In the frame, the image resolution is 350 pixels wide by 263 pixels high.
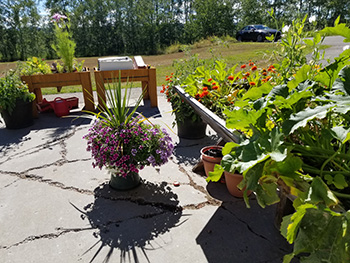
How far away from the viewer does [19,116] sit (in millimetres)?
3803

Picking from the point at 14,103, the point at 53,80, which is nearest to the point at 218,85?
the point at 14,103

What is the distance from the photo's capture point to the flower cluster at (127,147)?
2.05 metres

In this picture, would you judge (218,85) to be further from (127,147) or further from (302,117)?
(302,117)

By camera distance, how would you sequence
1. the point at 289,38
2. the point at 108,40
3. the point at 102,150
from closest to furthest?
1. the point at 289,38
2. the point at 102,150
3. the point at 108,40

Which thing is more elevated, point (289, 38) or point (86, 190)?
point (289, 38)

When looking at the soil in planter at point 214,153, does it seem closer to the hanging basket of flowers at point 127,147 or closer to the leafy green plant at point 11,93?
the hanging basket of flowers at point 127,147

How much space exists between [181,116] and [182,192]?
1.14 metres

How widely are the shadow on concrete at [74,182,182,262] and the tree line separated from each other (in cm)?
1656

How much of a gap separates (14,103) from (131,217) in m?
2.71

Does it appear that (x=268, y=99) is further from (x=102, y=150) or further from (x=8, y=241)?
(x=8, y=241)

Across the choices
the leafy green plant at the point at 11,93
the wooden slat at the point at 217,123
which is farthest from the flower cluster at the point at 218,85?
the leafy green plant at the point at 11,93

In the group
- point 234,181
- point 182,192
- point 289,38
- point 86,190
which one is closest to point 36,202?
point 86,190

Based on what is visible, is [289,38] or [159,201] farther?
[159,201]

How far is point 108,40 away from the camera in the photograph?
19781mm
